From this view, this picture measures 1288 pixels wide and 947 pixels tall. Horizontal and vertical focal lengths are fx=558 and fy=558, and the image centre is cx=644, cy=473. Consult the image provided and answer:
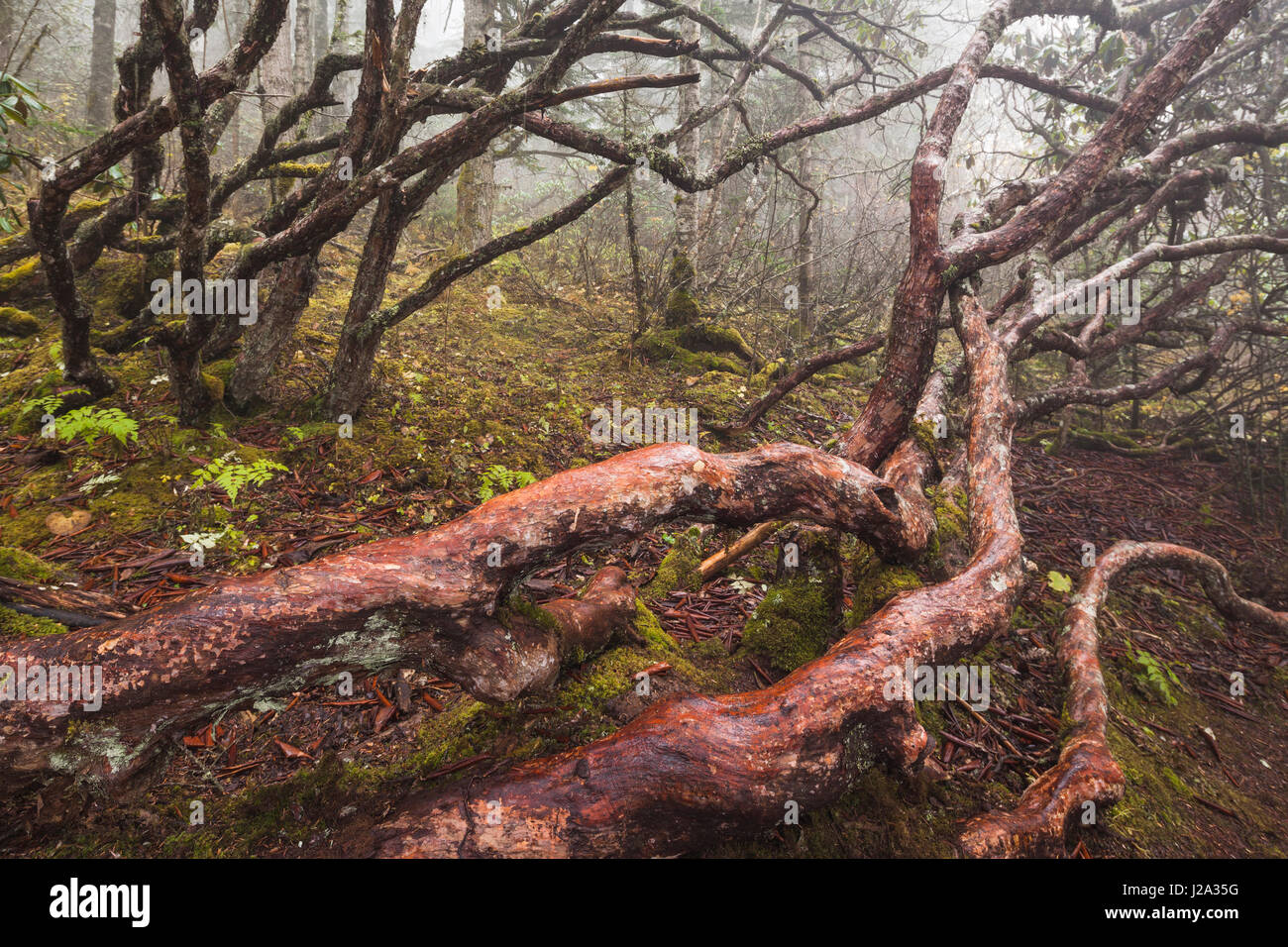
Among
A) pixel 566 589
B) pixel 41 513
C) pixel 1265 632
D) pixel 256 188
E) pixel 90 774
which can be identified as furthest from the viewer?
pixel 256 188

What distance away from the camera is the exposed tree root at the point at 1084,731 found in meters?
2.23

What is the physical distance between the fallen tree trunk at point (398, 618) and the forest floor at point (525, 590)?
304 mm

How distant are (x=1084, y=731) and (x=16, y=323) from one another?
8.62 metres

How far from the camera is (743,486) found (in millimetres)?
2672

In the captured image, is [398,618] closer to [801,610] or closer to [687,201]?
[801,610]

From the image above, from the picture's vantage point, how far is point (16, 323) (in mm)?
5016

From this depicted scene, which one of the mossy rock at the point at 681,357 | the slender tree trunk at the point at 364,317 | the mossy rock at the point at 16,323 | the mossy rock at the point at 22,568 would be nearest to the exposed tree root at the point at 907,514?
the slender tree trunk at the point at 364,317

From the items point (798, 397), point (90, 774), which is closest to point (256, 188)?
point (798, 397)

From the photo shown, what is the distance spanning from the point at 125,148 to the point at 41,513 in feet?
7.47

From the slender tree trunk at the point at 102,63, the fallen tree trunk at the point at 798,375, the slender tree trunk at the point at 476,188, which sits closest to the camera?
the fallen tree trunk at the point at 798,375

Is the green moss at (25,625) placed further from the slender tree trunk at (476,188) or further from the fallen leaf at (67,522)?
the slender tree trunk at (476,188)

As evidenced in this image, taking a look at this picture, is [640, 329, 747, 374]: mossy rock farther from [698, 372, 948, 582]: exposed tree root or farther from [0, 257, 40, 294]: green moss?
[0, 257, 40, 294]: green moss
